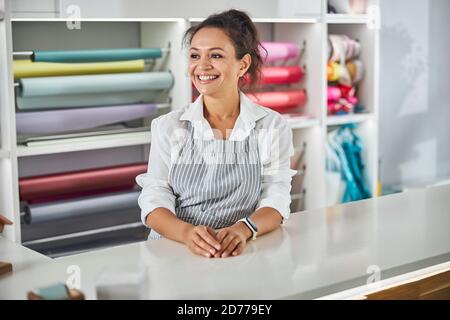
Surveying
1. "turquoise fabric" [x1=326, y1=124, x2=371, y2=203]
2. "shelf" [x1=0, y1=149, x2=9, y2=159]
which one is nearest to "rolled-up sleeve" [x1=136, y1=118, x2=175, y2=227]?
"shelf" [x1=0, y1=149, x2=9, y2=159]

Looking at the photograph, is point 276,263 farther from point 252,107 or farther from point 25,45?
point 25,45

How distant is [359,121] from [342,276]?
2663mm

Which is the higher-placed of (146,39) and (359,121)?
(146,39)

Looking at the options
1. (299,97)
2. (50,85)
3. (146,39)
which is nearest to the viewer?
(50,85)

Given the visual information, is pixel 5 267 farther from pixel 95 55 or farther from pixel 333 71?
pixel 333 71

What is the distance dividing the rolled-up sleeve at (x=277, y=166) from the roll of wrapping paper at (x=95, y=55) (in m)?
1.31

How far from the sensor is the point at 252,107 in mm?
2227

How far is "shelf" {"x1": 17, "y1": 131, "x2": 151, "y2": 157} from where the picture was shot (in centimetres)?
306

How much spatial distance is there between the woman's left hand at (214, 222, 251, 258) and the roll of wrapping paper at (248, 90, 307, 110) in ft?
6.43

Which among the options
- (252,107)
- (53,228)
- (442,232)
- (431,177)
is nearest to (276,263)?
(442,232)

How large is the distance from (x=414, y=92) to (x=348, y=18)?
4.18ft

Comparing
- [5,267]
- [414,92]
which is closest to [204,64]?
[5,267]

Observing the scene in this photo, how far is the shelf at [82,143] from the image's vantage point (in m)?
3.06
